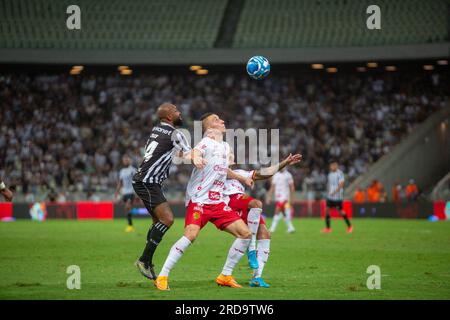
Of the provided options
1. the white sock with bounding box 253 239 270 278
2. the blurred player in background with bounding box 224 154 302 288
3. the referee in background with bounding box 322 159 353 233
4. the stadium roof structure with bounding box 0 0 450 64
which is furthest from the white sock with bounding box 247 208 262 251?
the stadium roof structure with bounding box 0 0 450 64

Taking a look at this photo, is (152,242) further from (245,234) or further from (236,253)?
(245,234)

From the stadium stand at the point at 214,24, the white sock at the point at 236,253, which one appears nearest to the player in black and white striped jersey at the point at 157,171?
the white sock at the point at 236,253

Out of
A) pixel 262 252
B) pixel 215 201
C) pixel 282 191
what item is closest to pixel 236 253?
pixel 262 252

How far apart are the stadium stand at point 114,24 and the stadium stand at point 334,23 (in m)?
2.29

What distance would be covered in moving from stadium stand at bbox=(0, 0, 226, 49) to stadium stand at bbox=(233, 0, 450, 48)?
2287 millimetres

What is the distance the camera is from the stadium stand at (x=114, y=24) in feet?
138

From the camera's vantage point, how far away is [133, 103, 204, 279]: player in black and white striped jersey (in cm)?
1273

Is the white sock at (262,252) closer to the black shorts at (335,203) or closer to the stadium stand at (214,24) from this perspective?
the black shorts at (335,203)

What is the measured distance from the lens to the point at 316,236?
25.6 meters

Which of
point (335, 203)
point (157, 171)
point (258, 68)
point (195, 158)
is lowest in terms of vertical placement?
point (335, 203)

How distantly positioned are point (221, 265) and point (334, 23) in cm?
3010

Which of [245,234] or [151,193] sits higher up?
[151,193]

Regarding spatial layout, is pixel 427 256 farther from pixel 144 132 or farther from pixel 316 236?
pixel 144 132

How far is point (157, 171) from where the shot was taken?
1293 cm
